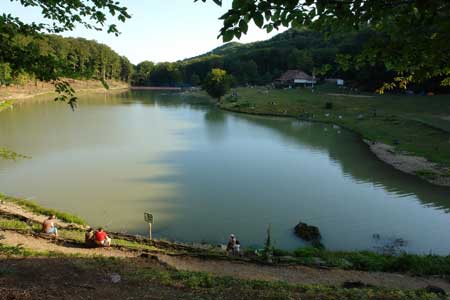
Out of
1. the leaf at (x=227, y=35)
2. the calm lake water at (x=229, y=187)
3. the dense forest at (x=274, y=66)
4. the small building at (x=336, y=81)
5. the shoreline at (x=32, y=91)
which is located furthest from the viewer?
the small building at (x=336, y=81)

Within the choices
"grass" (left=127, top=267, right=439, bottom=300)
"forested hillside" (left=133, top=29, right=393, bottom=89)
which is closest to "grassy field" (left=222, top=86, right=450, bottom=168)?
"forested hillside" (left=133, top=29, right=393, bottom=89)

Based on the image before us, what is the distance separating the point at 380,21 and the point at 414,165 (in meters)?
29.6

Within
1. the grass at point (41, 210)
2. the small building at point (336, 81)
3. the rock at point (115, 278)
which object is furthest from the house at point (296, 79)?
the rock at point (115, 278)

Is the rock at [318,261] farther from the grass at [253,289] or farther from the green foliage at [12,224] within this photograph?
the green foliage at [12,224]

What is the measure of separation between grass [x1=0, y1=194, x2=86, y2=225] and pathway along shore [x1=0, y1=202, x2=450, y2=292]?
4.17 m

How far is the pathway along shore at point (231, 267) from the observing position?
12039mm

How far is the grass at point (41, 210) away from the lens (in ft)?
62.7

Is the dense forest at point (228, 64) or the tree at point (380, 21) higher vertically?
the dense forest at point (228, 64)

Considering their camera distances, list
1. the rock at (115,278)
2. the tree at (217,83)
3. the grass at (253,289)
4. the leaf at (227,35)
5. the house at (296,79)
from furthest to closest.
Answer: the house at (296,79)
the tree at (217,83)
the rock at (115,278)
the grass at (253,289)
the leaf at (227,35)

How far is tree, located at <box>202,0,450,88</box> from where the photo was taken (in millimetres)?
3910

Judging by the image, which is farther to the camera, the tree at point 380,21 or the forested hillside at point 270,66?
the forested hillside at point 270,66

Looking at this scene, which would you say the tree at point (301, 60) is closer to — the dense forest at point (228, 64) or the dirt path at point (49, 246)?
the dense forest at point (228, 64)

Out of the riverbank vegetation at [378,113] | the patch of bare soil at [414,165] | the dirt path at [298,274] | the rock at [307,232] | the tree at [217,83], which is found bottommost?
the rock at [307,232]

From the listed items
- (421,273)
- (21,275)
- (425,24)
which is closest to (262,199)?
(421,273)
